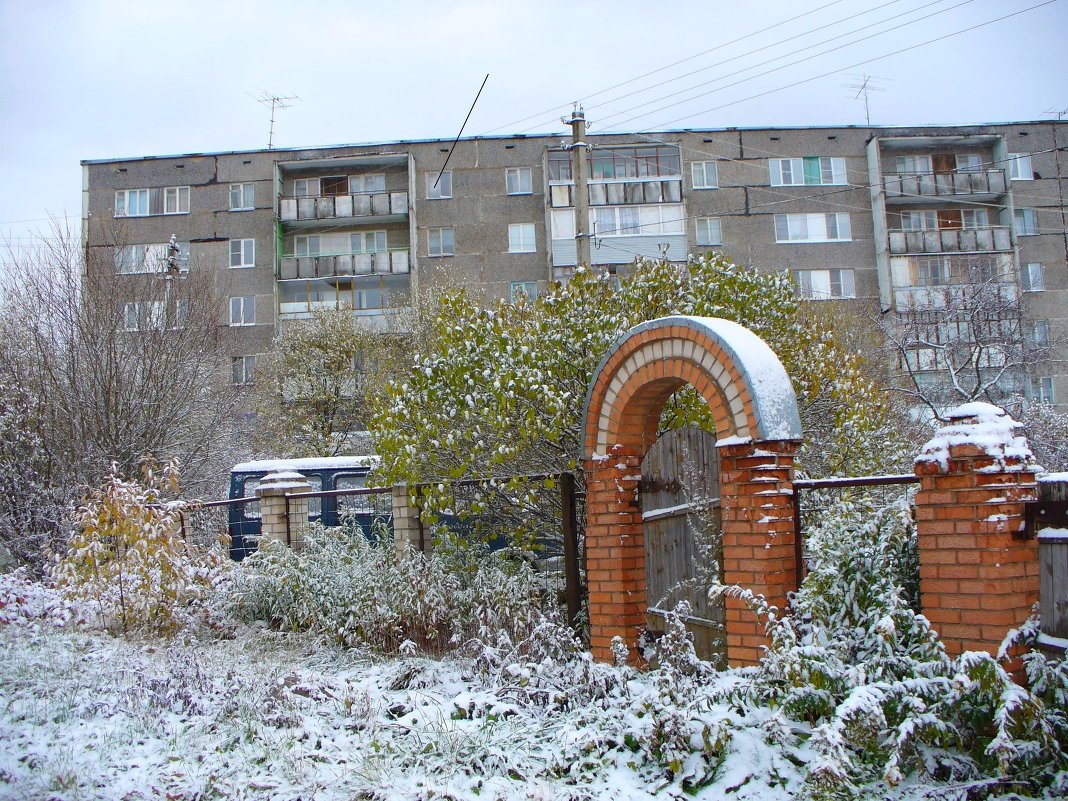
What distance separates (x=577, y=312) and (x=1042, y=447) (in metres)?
12.4

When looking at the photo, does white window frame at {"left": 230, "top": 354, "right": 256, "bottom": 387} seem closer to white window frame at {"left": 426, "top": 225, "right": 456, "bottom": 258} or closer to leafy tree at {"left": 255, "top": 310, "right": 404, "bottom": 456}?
leafy tree at {"left": 255, "top": 310, "right": 404, "bottom": 456}

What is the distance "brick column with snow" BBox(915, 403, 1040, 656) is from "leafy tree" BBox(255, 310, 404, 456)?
21985 mm

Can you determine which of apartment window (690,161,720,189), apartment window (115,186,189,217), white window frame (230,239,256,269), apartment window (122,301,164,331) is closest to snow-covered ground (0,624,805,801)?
apartment window (122,301,164,331)

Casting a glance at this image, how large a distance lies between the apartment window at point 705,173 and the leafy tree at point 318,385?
44.9 ft

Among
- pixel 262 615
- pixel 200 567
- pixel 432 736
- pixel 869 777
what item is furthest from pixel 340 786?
pixel 200 567

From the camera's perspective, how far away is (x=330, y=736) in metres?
5.79

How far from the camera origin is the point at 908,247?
3253cm

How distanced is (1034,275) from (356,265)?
83.8 ft

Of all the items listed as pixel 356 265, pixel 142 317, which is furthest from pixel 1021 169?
pixel 142 317

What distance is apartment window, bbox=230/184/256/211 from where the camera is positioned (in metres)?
34.0

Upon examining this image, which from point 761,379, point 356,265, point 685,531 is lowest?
point 685,531

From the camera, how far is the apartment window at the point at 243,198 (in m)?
34.0

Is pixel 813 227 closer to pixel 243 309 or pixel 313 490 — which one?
pixel 243 309

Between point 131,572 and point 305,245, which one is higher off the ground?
point 305,245
